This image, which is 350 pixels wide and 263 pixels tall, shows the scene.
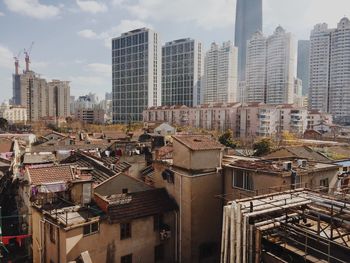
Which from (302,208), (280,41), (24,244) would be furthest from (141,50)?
(302,208)

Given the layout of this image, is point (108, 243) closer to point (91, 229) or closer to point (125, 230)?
point (125, 230)

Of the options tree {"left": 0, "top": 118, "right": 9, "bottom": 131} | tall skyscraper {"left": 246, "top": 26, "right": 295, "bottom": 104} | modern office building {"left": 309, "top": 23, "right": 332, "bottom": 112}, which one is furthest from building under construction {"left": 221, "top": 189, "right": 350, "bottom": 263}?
modern office building {"left": 309, "top": 23, "right": 332, "bottom": 112}

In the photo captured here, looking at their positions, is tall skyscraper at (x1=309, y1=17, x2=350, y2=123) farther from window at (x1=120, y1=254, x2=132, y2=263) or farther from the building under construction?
window at (x1=120, y1=254, x2=132, y2=263)

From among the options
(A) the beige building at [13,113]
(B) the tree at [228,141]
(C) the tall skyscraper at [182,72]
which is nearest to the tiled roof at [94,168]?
(B) the tree at [228,141]

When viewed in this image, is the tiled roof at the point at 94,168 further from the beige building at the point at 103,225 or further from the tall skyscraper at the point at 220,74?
the tall skyscraper at the point at 220,74

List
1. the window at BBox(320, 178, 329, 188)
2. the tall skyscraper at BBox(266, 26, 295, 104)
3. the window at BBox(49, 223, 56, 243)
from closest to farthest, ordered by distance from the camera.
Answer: the window at BBox(49, 223, 56, 243) → the window at BBox(320, 178, 329, 188) → the tall skyscraper at BBox(266, 26, 295, 104)

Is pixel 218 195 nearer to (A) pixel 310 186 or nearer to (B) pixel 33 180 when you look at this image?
(A) pixel 310 186
